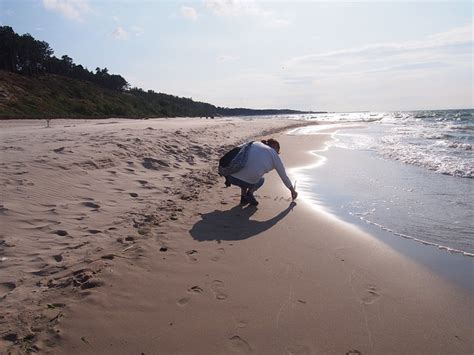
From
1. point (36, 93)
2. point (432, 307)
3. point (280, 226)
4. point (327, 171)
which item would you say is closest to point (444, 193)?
point (327, 171)

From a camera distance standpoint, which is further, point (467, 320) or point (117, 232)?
point (117, 232)

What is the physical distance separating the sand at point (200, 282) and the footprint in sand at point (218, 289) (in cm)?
2

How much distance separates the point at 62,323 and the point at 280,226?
297cm

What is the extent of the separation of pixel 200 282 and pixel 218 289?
0.20 meters

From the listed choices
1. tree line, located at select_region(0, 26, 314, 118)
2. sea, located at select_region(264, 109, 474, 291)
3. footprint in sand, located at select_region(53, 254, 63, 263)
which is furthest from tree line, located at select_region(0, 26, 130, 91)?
footprint in sand, located at select_region(53, 254, 63, 263)

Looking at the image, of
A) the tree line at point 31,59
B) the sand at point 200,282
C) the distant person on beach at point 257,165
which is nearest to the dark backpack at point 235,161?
the distant person on beach at point 257,165

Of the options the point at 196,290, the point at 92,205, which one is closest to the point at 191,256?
the point at 196,290

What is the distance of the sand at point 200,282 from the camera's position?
2402 millimetres

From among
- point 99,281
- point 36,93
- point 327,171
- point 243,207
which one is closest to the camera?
point 99,281

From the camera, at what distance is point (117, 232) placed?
4.15 m

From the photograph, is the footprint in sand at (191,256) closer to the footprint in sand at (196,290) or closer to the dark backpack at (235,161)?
the footprint in sand at (196,290)

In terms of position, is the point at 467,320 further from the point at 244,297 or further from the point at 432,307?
the point at 244,297

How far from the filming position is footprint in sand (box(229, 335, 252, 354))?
230cm

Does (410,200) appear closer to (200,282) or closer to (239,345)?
(200,282)
